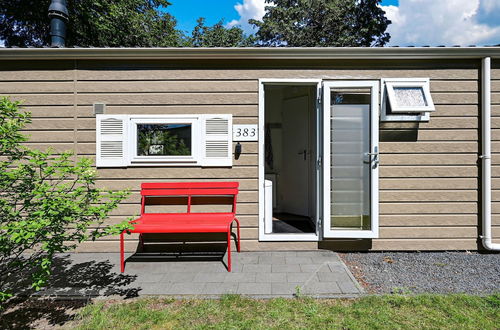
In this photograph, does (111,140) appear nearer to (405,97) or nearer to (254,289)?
(254,289)

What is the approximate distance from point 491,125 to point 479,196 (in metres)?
0.90

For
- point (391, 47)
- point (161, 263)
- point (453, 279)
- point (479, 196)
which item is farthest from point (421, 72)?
point (161, 263)

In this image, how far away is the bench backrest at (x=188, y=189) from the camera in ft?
11.0

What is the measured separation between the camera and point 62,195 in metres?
1.97

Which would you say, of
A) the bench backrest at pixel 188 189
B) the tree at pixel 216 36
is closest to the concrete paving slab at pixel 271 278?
the bench backrest at pixel 188 189

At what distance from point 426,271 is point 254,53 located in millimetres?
3107

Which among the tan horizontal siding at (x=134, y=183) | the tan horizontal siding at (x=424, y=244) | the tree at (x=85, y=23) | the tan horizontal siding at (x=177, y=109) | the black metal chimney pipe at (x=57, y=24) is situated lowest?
the tan horizontal siding at (x=424, y=244)

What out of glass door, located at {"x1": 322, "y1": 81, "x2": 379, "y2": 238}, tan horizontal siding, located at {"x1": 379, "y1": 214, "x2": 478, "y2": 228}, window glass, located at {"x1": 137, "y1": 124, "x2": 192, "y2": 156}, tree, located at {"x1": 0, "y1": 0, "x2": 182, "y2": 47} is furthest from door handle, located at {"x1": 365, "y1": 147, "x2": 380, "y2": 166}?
tree, located at {"x1": 0, "y1": 0, "x2": 182, "y2": 47}

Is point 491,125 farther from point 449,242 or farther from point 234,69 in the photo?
point 234,69

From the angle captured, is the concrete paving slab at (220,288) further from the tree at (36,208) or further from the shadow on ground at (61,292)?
the tree at (36,208)

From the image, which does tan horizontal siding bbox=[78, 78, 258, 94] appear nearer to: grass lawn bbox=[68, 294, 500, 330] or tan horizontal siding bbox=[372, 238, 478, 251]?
grass lawn bbox=[68, 294, 500, 330]

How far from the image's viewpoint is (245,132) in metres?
3.45

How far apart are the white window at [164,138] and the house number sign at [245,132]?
0.08 m

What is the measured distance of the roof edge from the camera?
10.8 ft
